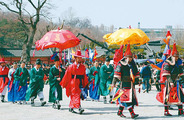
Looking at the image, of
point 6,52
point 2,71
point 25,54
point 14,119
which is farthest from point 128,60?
point 6,52

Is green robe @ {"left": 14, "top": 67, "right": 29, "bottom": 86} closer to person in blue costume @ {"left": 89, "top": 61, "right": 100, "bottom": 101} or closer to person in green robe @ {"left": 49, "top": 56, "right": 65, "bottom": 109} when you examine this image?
person in green robe @ {"left": 49, "top": 56, "right": 65, "bottom": 109}

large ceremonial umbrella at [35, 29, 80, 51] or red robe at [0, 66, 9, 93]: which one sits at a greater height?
large ceremonial umbrella at [35, 29, 80, 51]

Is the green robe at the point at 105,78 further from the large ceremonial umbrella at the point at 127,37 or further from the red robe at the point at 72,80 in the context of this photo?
the red robe at the point at 72,80

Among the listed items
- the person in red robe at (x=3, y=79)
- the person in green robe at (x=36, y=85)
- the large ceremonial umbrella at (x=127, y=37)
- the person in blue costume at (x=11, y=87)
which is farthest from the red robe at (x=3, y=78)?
the large ceremonial umbrella at (x=127, y=37)

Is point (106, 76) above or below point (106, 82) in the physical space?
above

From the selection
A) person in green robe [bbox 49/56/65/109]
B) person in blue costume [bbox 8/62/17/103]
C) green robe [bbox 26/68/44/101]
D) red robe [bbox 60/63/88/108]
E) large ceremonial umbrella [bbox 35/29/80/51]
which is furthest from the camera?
person in blue costume [bbox 8/62/17/103]

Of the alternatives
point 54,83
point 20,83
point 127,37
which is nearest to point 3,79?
point 20,83

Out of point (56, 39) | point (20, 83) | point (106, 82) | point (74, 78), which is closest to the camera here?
point (74, 78)

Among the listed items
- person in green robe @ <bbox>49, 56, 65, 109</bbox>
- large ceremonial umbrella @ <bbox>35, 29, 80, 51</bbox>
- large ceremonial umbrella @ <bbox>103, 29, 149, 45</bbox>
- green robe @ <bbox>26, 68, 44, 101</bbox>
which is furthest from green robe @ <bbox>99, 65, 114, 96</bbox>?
green robe @ <bbox>26, 68, 44, 101</bbox>

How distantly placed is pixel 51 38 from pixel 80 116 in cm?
294

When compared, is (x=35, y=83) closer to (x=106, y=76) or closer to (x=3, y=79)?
(x=3, y=79)

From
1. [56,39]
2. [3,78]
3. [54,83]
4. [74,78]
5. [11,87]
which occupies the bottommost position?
[11,87]

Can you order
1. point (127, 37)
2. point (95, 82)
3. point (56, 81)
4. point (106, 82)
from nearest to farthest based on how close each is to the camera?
point (56, 81) < point (127, 37) < point (106, 82) < point (95, 82)

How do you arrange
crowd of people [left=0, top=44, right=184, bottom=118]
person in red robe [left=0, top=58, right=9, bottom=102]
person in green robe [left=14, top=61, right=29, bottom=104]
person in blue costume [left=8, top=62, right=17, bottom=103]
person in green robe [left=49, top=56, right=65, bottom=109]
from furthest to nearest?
person in red robe [left=0, top=58, right=9, bottom=102] → person in blue costume [left=8, top=62, right=17, bottom=103] → person in green robe [left=14, top=61, right=29, bottom=104] → person in green robe [left=49, top=56, right=65, bottom=109] → crowd of people [left=0, top=44, right=184, bottom=118]
